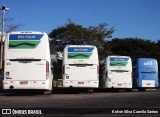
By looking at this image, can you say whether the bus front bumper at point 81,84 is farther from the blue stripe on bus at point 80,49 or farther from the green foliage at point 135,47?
the green foliage at point 135,47

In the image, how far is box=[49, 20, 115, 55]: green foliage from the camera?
59.0 metres

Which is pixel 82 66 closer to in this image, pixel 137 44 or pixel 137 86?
pixel 137 86

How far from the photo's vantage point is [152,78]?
1507 inches

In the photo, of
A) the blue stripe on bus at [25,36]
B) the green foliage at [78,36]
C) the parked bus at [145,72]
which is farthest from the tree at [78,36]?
the blue stripe on bus at [25,36]

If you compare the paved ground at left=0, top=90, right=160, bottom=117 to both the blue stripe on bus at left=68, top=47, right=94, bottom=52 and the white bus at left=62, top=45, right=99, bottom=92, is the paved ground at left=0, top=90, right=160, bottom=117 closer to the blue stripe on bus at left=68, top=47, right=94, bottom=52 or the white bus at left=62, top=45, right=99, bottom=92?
the white bus at left=62, top=45, right=99, bottom=92

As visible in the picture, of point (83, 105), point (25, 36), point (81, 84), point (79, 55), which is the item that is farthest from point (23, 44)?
point (83, 105)

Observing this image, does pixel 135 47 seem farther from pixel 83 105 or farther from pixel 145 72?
pixel 83 105

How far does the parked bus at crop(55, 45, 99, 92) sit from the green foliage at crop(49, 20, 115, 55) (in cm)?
2908

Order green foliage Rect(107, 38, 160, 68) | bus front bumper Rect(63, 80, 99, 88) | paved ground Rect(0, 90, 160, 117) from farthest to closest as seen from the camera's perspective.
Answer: green foliage Rect(107, 38, 160, 68) < bus front bumper Rect(63, 80, 99, 88) < paved ground Rect(0, 90, 160, 117)

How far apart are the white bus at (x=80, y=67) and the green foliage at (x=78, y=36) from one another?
95.4 feet

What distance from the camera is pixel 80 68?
2836 centimetres

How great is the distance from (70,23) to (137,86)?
25477mm

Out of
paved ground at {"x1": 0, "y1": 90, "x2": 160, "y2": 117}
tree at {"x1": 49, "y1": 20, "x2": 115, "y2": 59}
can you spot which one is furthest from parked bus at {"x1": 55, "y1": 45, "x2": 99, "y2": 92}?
tree at {"x1": 49, "y1": 20, "x2": 115, "y2": 59}

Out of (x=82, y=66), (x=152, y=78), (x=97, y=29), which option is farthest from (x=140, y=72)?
(x=97, y=29)
